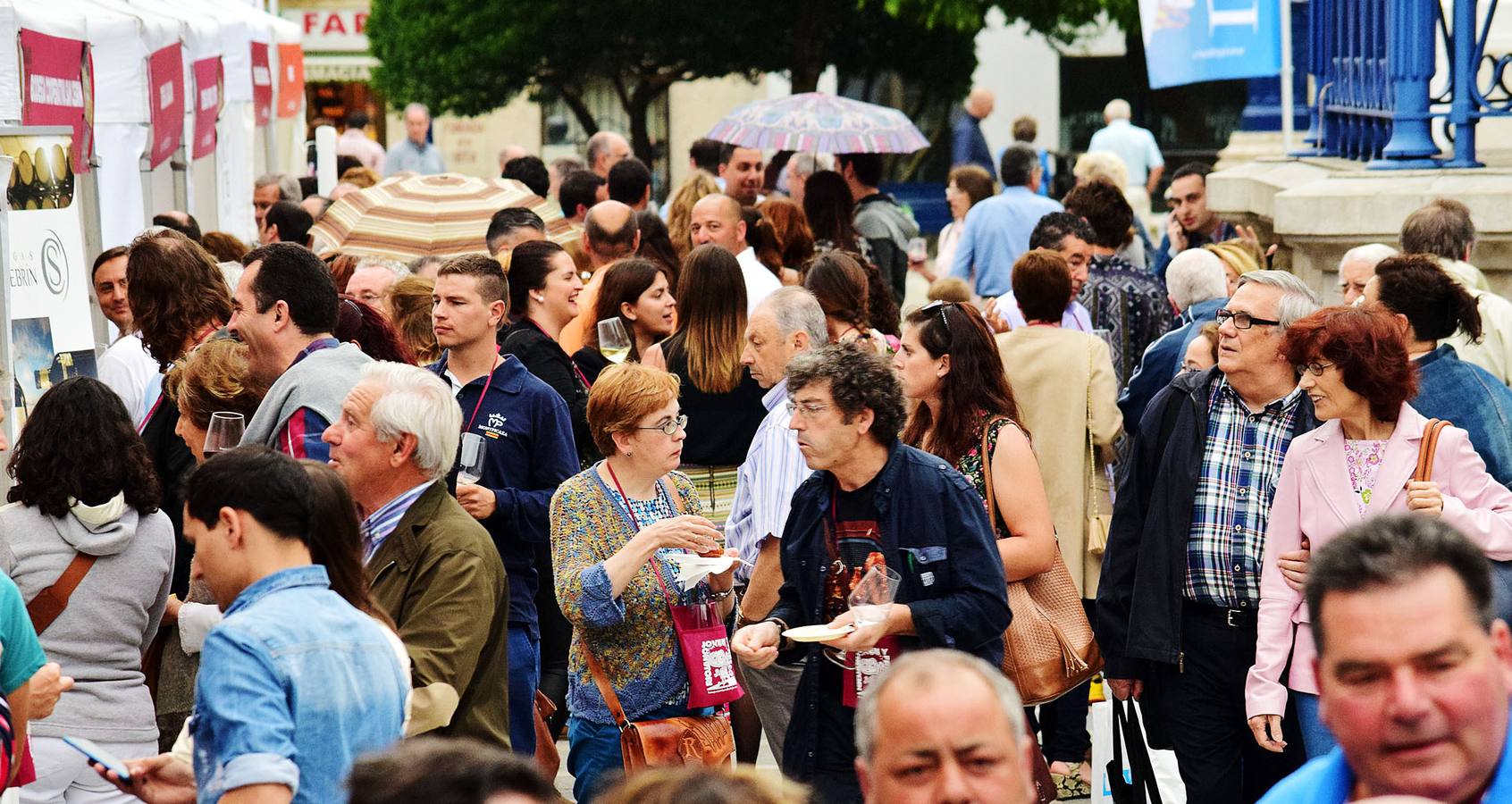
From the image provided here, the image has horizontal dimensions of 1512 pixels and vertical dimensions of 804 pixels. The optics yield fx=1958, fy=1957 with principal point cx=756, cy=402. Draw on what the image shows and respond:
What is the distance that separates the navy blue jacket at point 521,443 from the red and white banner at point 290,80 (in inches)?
480

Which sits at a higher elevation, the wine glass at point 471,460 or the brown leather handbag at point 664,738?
the wine glass at point 471,460

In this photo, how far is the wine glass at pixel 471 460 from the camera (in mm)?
5812

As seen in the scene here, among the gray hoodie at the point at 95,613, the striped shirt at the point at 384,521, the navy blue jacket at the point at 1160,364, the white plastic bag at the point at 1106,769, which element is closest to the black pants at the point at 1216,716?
the white plastic bag at the point at 1106,769

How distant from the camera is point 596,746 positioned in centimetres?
585

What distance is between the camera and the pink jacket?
17.2 feet

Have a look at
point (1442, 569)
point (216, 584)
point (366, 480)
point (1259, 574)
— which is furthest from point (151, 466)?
point (1442, 569)

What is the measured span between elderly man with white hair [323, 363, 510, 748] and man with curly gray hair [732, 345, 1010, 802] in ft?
2.21

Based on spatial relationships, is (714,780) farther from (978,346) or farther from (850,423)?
(978,346)

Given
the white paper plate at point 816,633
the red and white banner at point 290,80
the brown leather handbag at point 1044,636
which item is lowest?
the brown leather handbag at point 1044,636

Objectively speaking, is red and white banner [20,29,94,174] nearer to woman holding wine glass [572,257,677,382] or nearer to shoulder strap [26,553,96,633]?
woman holding wine glass [572,257,677,382]

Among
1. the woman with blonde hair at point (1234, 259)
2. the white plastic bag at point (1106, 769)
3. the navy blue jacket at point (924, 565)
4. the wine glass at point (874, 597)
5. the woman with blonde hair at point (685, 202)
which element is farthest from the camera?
the woman with blonde hair at point (685, 202)

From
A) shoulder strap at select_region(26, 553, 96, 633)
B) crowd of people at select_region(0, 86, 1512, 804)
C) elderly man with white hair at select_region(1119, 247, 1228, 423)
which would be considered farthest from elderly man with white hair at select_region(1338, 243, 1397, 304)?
shoulder strap at select_region(26, 553, 96, 633)

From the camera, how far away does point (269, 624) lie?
3.55 m

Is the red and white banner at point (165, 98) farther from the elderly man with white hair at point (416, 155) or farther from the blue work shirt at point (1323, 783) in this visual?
the elderly man with white hair at point (416, 155)
